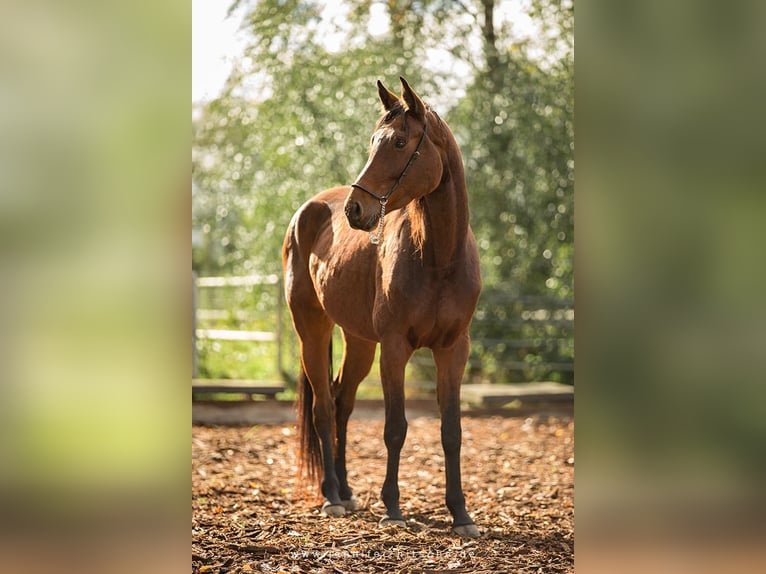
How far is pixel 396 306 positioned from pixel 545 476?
243cm

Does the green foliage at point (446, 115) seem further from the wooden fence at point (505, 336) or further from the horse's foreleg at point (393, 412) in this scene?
the horse's foreleg at point (393, 412)

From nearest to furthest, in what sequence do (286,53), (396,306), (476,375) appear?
(396,306) < (286,53) < (476,375)

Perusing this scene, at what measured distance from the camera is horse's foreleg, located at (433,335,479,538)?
4.07m

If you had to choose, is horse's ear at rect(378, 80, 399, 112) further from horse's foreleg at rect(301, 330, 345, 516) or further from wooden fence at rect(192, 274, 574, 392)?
wooden fence at rect(192, 274, 574, 392)

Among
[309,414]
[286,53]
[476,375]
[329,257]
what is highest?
[286,53]

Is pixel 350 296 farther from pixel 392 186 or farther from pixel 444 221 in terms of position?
pixel 392 186

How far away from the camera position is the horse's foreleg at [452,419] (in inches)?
160

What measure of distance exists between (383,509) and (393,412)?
87 centimetres
